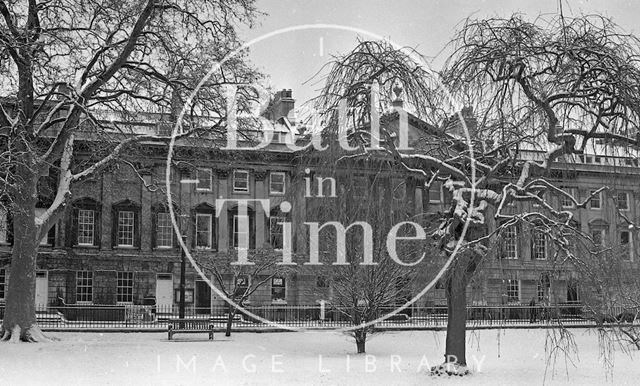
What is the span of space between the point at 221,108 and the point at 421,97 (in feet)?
38.6

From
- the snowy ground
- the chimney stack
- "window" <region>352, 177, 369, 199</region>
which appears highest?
the chimney stack

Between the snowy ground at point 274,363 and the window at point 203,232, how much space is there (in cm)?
2099

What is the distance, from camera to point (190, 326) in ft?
110

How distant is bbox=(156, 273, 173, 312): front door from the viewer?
5032 cm

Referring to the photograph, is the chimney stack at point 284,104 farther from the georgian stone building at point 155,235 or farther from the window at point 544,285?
the window at point 544,285

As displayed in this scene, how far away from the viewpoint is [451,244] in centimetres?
1716

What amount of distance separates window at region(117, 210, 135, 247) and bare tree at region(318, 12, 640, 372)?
35.0 meters

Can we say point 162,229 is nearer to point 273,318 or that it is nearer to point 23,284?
point 273,318

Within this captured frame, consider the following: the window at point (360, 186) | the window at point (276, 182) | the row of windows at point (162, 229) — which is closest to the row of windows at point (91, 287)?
the row of windows at point (162, 229)

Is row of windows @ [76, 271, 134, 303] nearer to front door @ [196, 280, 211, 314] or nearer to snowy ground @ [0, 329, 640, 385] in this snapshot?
front door @ [196, 280, 211, 314]

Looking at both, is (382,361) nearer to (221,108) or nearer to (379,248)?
(379,248)

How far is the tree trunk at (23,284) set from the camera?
84.2ft

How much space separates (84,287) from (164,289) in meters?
4.78

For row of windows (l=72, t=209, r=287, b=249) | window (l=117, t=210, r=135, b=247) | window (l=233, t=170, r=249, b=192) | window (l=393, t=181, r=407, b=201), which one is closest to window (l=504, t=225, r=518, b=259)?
window (l=393, t=181, r=407, b=201)
